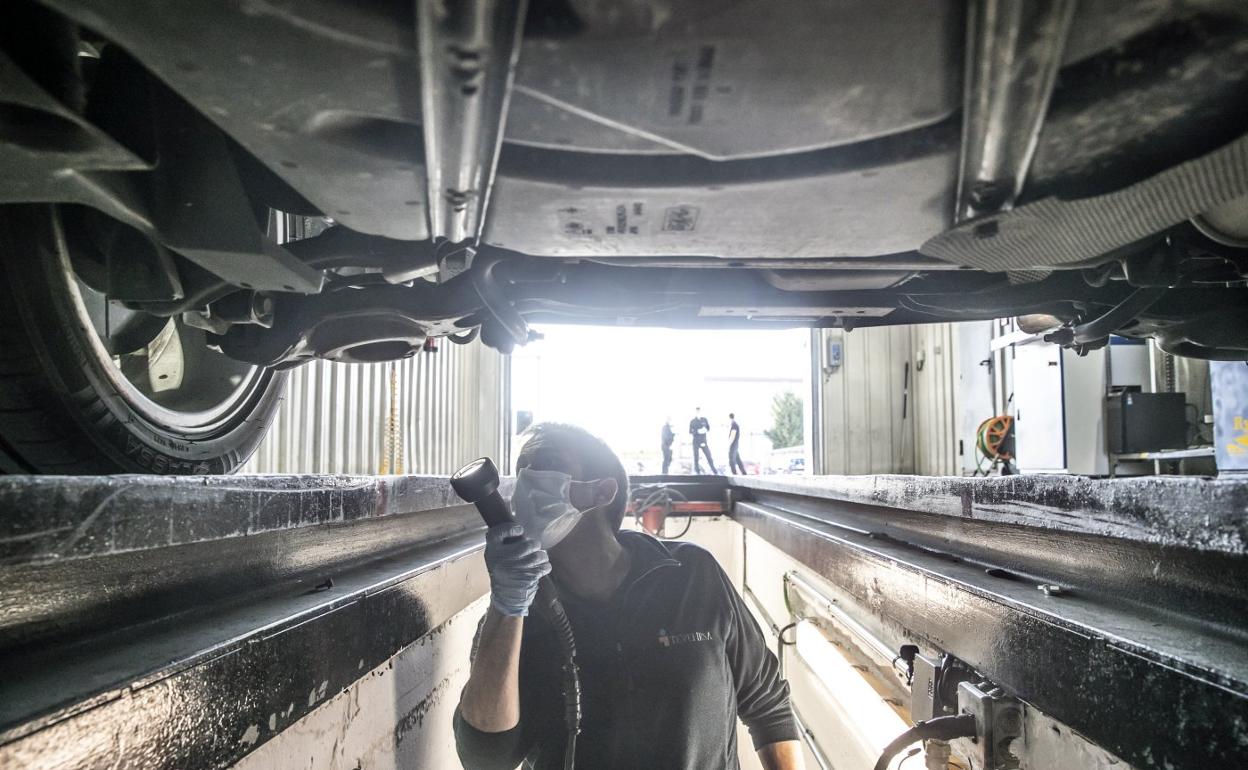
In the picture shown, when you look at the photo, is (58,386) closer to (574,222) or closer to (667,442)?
(574,222)

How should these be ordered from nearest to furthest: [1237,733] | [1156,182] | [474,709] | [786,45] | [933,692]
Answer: [1237,733]
[786,45]
[1156,182]
[933,692]
[474,709]

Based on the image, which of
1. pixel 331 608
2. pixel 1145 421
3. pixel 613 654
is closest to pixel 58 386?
pixel 331 608

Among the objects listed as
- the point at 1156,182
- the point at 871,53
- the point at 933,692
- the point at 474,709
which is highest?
the point at 871,53

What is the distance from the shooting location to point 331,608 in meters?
0.99

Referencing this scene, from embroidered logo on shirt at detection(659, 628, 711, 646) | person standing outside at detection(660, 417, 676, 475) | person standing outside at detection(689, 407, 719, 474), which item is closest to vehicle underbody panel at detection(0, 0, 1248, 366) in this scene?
embroidered logo on shirt at detection(659, 628, 711, 646)

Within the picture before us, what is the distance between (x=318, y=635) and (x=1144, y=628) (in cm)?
100

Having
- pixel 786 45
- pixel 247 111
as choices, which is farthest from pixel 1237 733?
pixel 247 111

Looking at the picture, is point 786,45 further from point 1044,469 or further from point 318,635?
point 1044,469

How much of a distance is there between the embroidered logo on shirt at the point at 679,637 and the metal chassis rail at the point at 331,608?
0.64m

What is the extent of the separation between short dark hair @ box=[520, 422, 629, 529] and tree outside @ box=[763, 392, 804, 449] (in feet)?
67.9

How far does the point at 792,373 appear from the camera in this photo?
23.7 meters

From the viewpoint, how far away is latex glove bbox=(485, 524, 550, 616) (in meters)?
1.40

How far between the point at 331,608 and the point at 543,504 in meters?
0.62

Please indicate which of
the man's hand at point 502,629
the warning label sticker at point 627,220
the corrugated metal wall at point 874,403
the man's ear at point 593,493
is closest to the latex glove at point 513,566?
the man's hand at point 502,629
